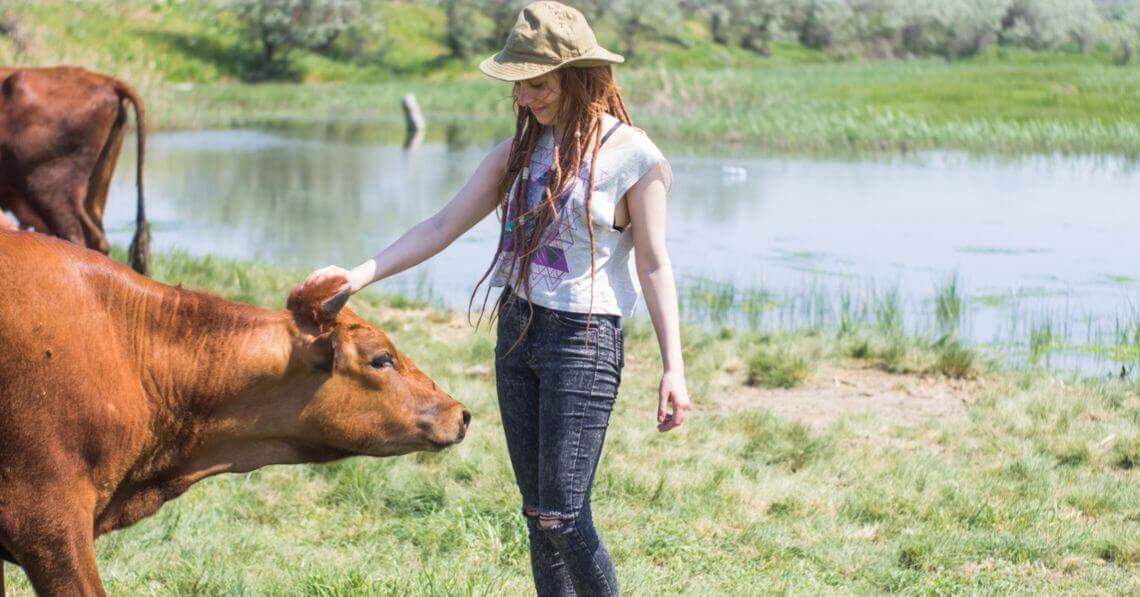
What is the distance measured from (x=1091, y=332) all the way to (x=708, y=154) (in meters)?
14.0

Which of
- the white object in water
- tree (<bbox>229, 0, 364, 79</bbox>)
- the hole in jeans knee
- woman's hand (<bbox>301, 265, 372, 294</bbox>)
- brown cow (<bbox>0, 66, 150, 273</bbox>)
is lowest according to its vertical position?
tree (<bbox>229, 0, 364, 79</bbox>)

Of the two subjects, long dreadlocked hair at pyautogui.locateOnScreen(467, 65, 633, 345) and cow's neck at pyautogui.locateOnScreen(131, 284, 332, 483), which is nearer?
long dreadlocked hair at pyautogui.locateOnScreen(467, 65, 633, 345)

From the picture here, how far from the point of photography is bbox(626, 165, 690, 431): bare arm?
3.77m

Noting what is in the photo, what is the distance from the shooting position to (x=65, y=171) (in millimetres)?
9836

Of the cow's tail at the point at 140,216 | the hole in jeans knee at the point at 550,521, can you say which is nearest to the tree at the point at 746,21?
the cow's tail at the point at 140,216

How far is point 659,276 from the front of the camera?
3824mm

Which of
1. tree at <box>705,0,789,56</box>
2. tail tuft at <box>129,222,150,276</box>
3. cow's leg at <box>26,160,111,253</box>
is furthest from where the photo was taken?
tree at <box>705,0,789,56</box>

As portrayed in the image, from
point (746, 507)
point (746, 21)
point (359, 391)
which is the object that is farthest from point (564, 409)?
point (746, 21)

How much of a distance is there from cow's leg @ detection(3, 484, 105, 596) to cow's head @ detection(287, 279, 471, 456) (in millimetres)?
676

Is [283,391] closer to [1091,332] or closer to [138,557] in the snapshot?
[138,557]

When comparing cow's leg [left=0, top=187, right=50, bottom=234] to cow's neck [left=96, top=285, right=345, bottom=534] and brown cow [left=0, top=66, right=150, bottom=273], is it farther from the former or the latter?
cow's neck [left=96, top=285, right=345, bottom=534]

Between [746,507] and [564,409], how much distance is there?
2.39m

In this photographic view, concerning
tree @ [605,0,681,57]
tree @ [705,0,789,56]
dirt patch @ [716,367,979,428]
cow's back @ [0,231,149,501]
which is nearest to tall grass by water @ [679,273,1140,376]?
dirt patch @ [716,367,979,428]

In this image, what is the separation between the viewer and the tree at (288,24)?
46719mm
